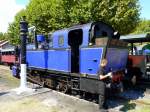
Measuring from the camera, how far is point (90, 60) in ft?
39.8

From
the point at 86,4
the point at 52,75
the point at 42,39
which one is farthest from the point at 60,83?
the point at 86,4

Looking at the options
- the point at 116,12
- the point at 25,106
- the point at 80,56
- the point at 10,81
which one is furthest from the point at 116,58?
the point at 116,12

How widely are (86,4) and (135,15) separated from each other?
20.5 ft

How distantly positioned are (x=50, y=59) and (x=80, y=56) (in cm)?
294

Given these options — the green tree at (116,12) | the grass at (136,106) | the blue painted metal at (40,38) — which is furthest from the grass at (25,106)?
the green tree at (116,12)

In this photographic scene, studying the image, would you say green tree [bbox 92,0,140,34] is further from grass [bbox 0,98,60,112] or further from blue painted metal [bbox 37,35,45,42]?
grass [bbox 0,98,60,112]

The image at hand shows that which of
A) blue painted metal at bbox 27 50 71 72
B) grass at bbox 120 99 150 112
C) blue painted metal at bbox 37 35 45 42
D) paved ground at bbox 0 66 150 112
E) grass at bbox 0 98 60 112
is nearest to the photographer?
grass at bbox 0 98 60 112

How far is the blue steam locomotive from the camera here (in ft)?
39.1

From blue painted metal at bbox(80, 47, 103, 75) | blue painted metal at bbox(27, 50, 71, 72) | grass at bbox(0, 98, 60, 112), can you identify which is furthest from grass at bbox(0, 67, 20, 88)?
blue painted metal at bbox(80, 47, 103, 75)

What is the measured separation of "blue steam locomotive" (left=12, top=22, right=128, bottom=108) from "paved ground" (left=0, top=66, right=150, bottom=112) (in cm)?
82

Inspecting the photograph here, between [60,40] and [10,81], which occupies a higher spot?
[60,40]

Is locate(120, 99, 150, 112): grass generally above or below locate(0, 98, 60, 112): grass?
below

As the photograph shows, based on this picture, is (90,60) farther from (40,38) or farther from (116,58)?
(40,38)

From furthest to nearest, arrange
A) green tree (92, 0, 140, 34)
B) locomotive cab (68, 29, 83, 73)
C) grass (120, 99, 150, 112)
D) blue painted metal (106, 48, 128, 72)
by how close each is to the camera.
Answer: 1. green tree (92, 0, 140, 34)
2. locomotive cab (68, 29, 83, 73)
3. blue painted metal (106, 48, 128, 72)
4. grass (120, 99, 150, 112)
